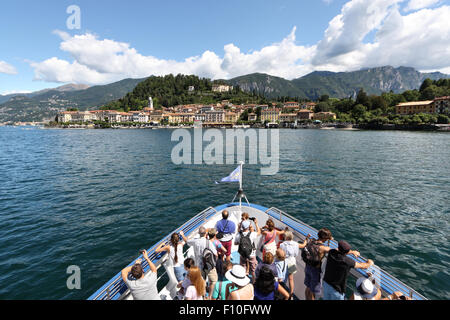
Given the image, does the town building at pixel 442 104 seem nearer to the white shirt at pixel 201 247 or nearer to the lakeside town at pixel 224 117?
the lakeside town at pixel 224 117

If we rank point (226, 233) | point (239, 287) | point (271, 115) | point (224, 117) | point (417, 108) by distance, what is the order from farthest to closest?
1. point (224, 117)
2. point (271, 115)
3. point (417, 108)
4. point (226, 233)
5. point (239, 287)

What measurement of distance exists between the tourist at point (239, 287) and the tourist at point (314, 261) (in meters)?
1.65

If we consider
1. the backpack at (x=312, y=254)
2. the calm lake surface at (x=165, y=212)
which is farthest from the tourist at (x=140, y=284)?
the calm lake surface at (x=165, y=212)

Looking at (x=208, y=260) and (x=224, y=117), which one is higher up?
(x=224, y=117)

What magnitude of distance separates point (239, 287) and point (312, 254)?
72.7 inches

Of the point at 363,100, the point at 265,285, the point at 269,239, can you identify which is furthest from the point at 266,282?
the point at 363,100

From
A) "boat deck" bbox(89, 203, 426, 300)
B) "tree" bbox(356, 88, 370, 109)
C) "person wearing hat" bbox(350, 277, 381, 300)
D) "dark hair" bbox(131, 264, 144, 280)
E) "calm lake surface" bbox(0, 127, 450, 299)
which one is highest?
"tree" bbox(356, 88, 370, 109)

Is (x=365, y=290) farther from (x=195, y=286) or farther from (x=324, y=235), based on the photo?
(x=195, y=286)

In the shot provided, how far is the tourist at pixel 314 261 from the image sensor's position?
4.13m

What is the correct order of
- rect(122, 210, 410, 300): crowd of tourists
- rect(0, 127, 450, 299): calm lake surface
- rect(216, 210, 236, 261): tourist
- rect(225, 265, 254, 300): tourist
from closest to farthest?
rect(225, 265, 254, 300): tourist
rect(122, 210, 410, 300): crowd of tourists
rect(216, 210, 236, 261): tourist
rect(0, 127, 450, 299): calm lake surface

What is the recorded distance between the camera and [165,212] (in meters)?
13.1

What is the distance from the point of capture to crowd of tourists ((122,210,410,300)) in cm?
338

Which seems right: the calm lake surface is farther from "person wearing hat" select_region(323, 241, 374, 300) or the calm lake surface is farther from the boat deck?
"person wearing hat" select_region(323, 241, 374, 300)

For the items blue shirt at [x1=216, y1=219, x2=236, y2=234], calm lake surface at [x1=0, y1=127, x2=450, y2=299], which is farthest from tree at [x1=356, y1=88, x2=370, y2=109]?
blue shirt at [x1=216, y1=219, x2=236, y2=234]
